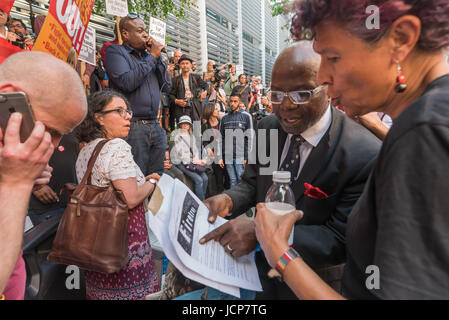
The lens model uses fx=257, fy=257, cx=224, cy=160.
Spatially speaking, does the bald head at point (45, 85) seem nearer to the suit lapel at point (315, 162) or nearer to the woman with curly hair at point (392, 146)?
the woman with curly hair at point (392, 146)

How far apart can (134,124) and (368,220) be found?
3.32 meters

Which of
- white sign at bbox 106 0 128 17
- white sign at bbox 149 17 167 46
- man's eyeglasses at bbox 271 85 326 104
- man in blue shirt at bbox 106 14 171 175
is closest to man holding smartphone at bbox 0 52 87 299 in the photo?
man's eyeglasses at bbox 271 85 326 104

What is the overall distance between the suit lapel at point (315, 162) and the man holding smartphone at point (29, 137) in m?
1.09

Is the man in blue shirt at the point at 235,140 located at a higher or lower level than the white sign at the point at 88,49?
lower

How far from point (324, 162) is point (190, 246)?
30.0 inches

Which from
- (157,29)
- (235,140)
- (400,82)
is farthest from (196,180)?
(400,82)

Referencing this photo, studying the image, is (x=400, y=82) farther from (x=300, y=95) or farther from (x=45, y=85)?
(x=45, y=85)

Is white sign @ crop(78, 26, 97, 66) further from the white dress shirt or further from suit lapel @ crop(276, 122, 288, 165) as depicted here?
the white dress shirt

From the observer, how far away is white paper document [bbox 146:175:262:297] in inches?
32.9

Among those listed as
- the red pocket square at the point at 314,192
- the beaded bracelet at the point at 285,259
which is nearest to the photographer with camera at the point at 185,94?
the red pocket square at the point at 314,192

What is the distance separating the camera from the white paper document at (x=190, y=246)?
2.74 feet

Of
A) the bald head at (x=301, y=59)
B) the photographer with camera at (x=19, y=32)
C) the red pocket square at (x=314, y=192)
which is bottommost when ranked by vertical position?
the red pocket square at (x=314, y=192)
